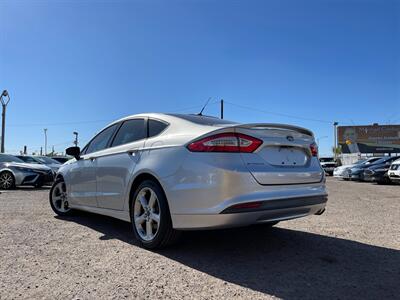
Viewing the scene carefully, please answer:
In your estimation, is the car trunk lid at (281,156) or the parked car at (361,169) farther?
the parked car at (361,169)

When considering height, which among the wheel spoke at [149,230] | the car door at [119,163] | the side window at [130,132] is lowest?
the wheel spoke at [149,230]

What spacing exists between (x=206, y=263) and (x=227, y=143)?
3.94 feet

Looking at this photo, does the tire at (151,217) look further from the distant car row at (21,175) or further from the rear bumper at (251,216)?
the distant car row at (21,175)

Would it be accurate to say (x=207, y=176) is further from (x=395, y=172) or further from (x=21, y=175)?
(x=395, y=172)

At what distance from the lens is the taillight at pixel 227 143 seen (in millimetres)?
3660

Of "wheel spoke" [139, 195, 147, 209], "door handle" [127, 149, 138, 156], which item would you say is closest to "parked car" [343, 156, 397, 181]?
"door handle" [127, 149, 138, 156]

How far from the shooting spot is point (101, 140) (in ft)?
18.8

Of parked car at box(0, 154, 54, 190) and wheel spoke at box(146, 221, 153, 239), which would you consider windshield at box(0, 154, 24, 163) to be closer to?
parked car at box(0, 154, 54, 190)

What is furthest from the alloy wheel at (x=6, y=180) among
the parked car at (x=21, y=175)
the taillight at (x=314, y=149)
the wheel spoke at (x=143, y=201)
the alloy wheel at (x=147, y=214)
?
the taillight at (x=314, y=149)

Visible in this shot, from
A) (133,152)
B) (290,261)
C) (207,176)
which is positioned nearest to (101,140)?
(133,152)

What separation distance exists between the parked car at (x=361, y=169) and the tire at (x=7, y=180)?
15950 millimetres

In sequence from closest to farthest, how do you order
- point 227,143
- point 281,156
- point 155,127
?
point 227,143 → point 281,156 → point 155,127

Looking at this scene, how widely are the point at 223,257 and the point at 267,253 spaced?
0.51m

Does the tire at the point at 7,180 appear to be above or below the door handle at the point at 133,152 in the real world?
below
